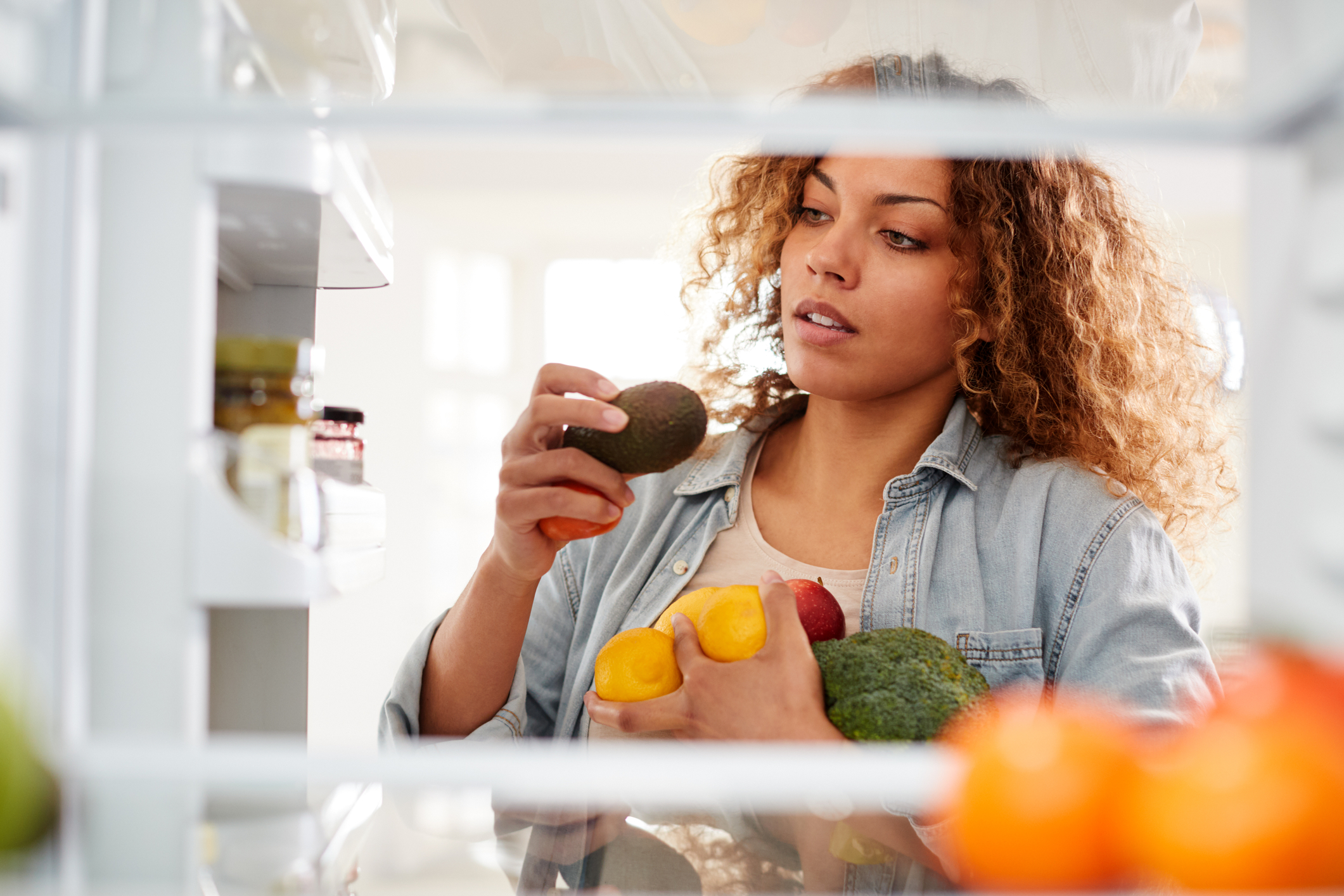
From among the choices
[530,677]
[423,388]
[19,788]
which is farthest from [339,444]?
[423,388]

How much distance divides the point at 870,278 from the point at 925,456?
0.24m

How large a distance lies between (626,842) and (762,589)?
0.89 feet

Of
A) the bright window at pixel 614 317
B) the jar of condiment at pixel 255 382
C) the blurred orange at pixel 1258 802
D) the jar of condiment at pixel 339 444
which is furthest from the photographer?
the bright window at pixel 614 317

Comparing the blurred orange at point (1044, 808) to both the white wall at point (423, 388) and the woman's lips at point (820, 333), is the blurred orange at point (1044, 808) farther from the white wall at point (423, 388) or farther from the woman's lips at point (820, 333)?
the white wall at point (423, 388)

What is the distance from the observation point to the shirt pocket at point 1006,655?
106 centimetres

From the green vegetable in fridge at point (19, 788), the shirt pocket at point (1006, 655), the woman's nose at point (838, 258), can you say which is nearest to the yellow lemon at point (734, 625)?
the shirt pocket at point (1006, 655)

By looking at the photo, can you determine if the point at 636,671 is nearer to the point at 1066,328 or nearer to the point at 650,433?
the point at 650,433

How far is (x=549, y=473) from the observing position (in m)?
1.00

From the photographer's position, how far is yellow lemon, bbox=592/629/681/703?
964mm

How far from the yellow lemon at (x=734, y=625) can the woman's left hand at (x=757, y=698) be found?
0.05 ft

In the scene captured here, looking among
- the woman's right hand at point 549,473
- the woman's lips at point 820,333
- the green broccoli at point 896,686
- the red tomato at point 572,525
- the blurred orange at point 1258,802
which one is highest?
the woman's lips at point 820,333

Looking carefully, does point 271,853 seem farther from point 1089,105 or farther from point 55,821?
point 1089,105

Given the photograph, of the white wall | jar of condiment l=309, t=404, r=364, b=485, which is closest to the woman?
jar of condiment l=309, t=404, r=364, b=485

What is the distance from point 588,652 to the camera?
1.24 meters
